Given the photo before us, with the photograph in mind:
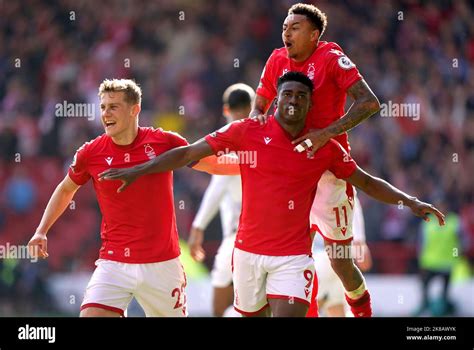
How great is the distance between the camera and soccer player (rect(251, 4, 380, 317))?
745 centimetres

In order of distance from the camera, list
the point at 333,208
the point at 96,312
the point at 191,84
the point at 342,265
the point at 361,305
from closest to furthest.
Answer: the point at 96,312, the point at 333,208, the point at 342,265, the point at 361,305, the point at 191,84

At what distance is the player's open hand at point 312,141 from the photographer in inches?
283

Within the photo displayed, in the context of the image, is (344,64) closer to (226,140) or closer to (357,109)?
(357,109)

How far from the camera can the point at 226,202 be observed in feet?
34.7

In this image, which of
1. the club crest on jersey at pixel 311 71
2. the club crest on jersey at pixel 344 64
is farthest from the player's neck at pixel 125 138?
the club crest on jersey at pixel 344 64

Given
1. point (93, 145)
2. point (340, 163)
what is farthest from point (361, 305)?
point (93, 145)

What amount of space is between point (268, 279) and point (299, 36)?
185cm

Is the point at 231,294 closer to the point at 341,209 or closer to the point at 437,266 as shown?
the point at 341,209

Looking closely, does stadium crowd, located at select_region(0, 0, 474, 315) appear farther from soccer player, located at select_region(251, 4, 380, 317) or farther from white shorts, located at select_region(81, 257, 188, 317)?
white shorts, located at select_region(81, 257, 188, 317)

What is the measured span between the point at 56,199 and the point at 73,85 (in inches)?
355
